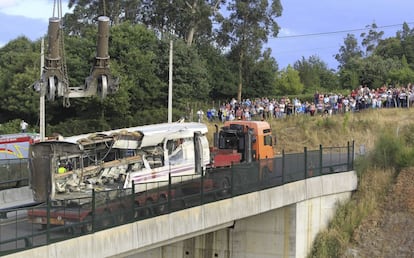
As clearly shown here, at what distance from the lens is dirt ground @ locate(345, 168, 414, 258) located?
23.4m

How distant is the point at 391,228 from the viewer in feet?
80.0

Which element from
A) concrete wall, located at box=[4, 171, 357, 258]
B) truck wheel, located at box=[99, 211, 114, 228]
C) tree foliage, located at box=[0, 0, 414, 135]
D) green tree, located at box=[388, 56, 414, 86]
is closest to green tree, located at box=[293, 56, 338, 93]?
tree foliage, located at box=[0, 0, 414, 135]

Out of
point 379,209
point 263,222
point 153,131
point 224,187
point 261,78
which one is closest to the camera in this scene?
point 224,187

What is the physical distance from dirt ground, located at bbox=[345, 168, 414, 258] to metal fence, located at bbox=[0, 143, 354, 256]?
104 inches

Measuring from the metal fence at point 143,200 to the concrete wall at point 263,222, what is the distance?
0.37 metres

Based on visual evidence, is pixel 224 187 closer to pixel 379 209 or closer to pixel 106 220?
pixel 106 220

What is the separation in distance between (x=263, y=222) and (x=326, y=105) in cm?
1885

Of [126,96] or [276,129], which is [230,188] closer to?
[276,129]

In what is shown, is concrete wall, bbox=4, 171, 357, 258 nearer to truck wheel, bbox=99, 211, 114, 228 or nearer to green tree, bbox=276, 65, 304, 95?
truck wheel, bbox=99, 211, 114, 228

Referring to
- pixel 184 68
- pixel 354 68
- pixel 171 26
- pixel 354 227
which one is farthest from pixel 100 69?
pixel 354 68

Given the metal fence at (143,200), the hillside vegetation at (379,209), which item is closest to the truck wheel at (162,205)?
the metal fence at (143,200)

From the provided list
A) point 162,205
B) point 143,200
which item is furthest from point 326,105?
point 143,200

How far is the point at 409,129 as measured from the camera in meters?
32.9

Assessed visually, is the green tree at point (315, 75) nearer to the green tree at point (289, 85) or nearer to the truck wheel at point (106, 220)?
the green tree at point (289, 85)
